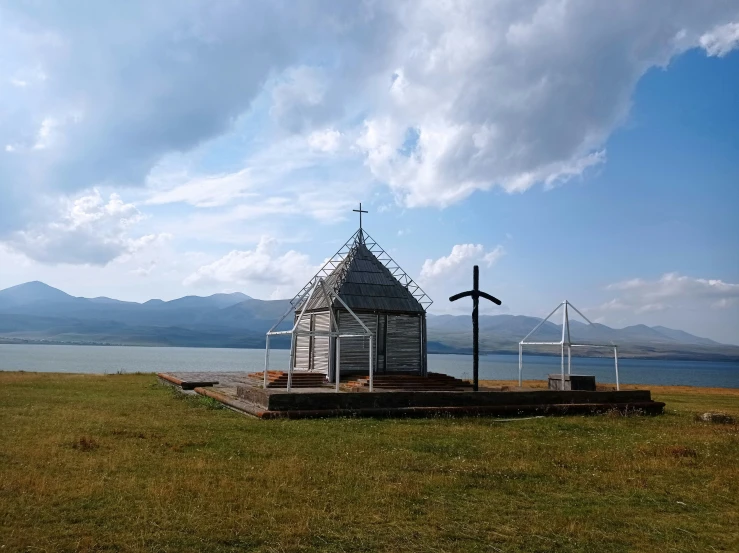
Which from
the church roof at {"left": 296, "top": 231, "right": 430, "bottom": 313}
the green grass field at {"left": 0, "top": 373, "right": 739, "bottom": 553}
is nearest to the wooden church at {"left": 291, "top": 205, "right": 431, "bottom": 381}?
the church roof at {"left": 296, "top": 231, "right": 430, "bottom": 313}

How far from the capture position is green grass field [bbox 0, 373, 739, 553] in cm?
814

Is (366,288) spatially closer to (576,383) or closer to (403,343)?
(403,343)

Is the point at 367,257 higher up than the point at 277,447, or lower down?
higher up

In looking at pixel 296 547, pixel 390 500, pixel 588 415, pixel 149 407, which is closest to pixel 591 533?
pixel 390 500

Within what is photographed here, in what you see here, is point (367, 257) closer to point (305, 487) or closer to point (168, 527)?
point (305, 487)

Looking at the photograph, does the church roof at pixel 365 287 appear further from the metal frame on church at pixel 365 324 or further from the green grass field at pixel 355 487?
the green grass field at pixel 355 487

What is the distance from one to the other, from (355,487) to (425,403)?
11.3 m

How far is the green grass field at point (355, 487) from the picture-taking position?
8.14 m

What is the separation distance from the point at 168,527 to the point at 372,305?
2605 centimetres

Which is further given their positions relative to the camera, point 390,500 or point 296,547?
point 390,500

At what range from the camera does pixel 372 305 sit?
3416 cm

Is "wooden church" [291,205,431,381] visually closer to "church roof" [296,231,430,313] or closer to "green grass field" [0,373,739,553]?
"church roof" [296,231,430,313]

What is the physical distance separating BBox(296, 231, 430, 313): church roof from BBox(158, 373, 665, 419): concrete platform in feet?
33.2

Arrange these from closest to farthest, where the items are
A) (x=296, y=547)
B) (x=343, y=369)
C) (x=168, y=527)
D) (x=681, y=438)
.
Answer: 1. (x=296, y=547)
2. (x=168, y=527)
3. (x=681, y=438)
4. (x=343, y=369)
